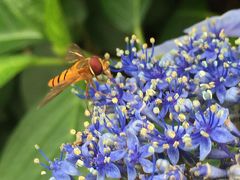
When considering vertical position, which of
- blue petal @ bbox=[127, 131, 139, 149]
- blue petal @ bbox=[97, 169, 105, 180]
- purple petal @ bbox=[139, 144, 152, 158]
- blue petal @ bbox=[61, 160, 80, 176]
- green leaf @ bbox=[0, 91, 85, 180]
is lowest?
purple petal @ bbox=[139, 144, 152, 158]

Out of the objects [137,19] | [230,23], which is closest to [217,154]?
[230,23]

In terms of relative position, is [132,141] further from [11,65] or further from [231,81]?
[11,65]

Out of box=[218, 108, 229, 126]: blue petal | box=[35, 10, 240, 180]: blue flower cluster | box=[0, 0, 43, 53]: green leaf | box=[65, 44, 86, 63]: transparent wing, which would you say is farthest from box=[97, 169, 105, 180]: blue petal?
box=[0, 0, 43, 53]: green leaf

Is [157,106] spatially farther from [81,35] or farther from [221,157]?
[81,35]

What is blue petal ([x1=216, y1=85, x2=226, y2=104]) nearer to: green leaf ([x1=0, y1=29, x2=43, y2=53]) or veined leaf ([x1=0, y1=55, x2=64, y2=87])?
veined leaf ([x1=0, y1=55, x2=64, y2=87])

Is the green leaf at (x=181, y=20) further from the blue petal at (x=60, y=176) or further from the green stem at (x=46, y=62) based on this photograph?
the blue petal at (x=60, y=176)

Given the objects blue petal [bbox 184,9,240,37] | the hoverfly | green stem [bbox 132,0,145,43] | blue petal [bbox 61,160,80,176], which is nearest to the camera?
blue petal [bbox 61,160,80,176]

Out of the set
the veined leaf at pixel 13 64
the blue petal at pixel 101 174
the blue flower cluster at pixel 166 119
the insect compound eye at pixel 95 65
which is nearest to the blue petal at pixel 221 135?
the blue flower cluster at pixel 166 119

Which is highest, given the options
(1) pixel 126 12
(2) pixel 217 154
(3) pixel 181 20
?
(1) pixel 126 12
